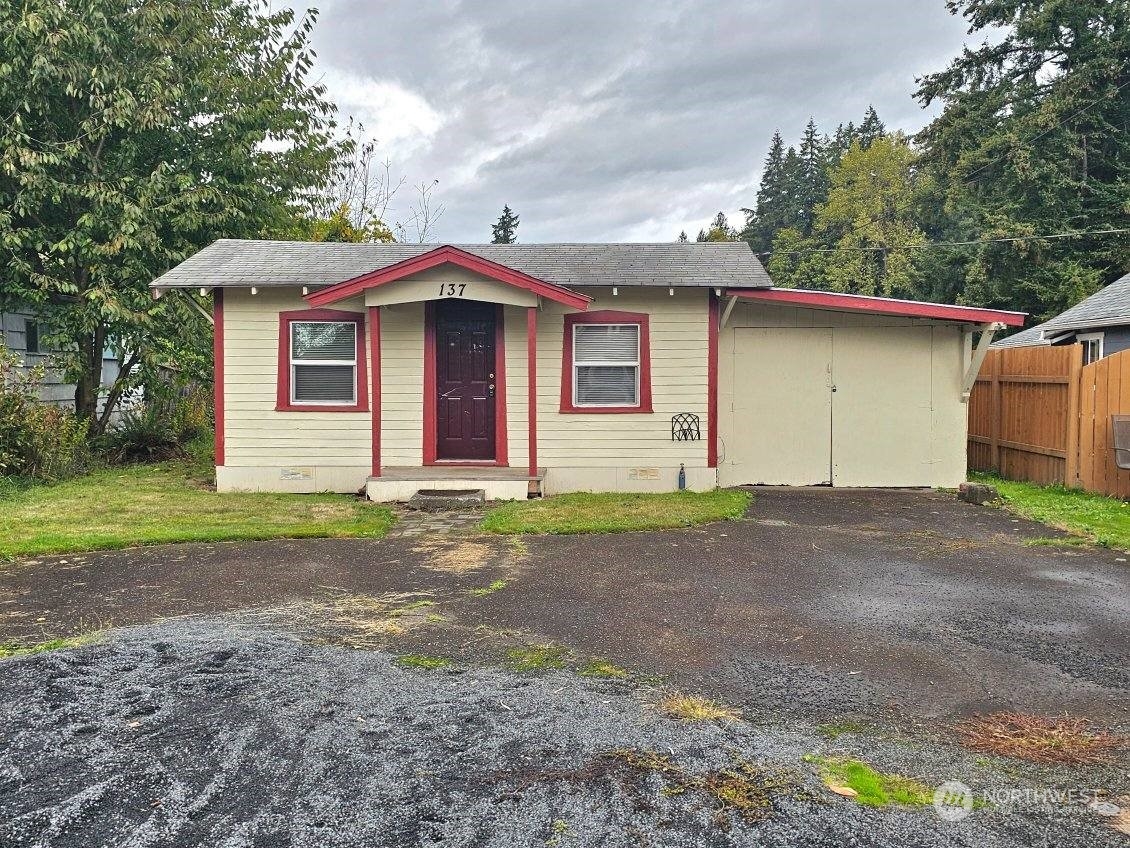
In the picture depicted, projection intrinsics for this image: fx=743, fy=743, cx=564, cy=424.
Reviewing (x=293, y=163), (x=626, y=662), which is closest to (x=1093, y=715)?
(x=626, y=662)

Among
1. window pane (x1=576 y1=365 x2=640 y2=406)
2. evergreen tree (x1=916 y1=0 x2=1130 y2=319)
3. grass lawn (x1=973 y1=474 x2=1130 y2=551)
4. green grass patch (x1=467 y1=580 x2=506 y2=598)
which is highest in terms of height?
evergreen tree (x1=916 y1=0 x2=1130 y2=319)

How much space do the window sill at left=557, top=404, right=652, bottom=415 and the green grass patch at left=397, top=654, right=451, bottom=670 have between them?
612cm

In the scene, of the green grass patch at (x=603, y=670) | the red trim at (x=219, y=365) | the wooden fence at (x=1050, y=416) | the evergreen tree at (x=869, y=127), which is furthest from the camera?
the evergreen tree at (x=869, y=127)

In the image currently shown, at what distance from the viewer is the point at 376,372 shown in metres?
9.37

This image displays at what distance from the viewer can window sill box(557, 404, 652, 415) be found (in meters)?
9.82

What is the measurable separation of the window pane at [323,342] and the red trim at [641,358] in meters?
2.84

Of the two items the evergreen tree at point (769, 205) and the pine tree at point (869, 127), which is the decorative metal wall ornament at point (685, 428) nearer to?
the evergreen tree at point (769, 205)

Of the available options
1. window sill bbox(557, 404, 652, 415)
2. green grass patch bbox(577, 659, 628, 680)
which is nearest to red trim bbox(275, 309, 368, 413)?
window sill bbox(557, 404, 652, 415)

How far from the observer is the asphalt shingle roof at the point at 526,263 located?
948 cm

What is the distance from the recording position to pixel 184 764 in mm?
2756

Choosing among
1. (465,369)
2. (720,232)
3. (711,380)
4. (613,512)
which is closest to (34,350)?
(465,369)

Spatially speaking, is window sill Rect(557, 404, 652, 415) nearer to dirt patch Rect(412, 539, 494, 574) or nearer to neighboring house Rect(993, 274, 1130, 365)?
dirt patch Rect(412, 539, 494, 574)

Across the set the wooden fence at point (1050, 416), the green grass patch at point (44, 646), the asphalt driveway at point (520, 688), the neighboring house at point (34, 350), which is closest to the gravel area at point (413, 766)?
the asphalt driveway at point (520, 688)

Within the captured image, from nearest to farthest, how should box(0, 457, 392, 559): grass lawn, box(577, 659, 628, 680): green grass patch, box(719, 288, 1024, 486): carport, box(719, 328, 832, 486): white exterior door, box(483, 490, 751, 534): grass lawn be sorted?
box(577, 659, 628, 680): green grass patch
box(0, 457, 392, 559): grass lawn
box(483, 490, 751, 534): grass lawn
box(719, 288, 1024, 486): carport
box(719, 328, 832, 486): white exterior door
